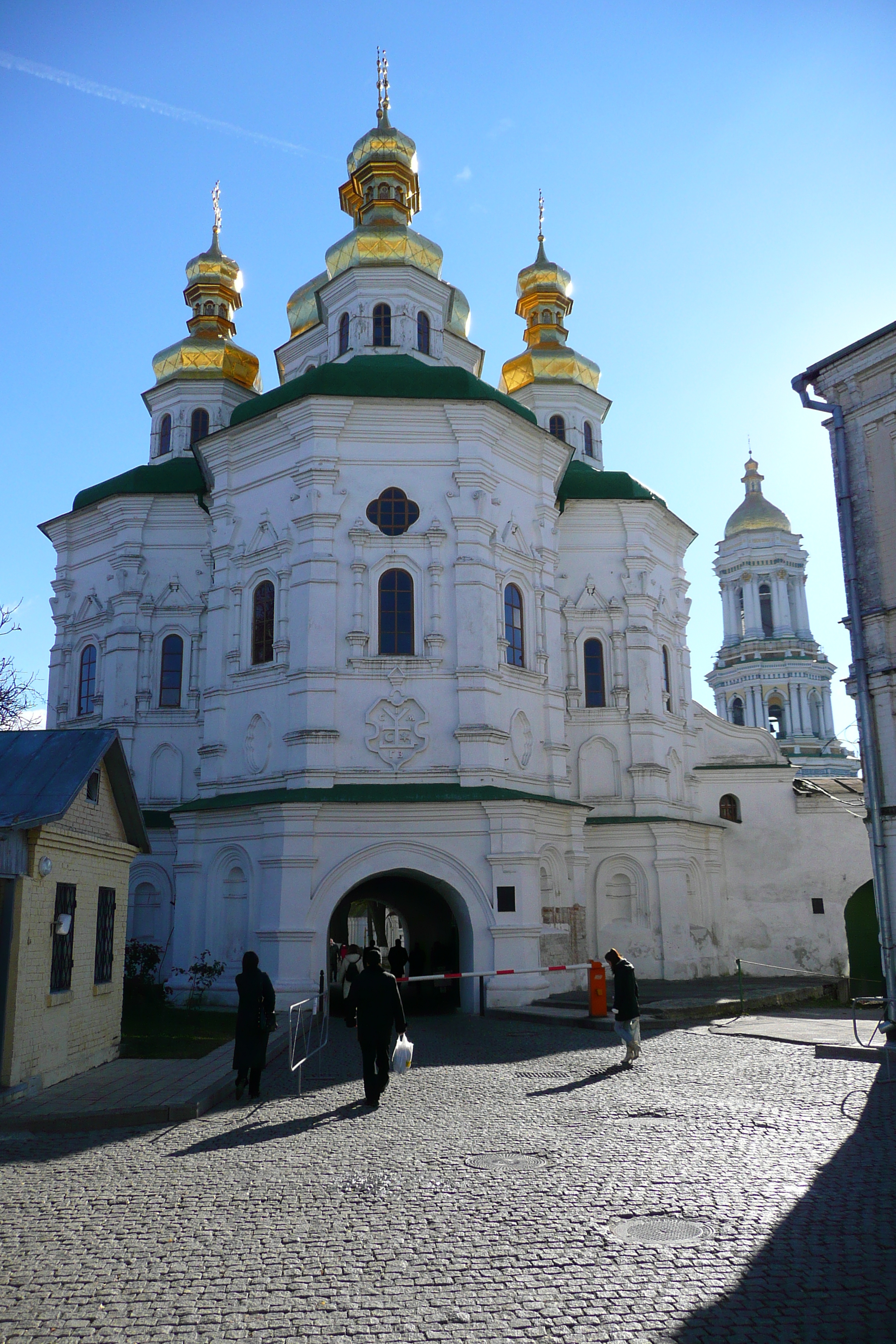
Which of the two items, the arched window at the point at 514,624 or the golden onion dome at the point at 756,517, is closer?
the arched window at the point at 514,624

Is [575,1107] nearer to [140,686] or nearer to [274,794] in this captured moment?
[274,794]

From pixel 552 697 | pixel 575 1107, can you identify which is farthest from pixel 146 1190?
pixel 552 697

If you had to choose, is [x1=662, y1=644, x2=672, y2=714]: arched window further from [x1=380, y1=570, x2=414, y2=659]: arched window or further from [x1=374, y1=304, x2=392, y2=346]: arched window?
[x1=374, y1=304, x2=392, y2=346]: arched window

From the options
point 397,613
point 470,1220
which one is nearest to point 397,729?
point 397,613

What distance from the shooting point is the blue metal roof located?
10.9 m

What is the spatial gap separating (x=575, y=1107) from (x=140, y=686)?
18.6m

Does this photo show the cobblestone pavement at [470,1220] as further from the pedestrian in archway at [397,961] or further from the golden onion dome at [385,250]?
the golden onion dome at [385,250]

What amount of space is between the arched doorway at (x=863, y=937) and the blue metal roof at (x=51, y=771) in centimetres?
2062

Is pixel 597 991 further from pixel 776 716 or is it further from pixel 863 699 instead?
pixel 776 716

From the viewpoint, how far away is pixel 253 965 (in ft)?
34.4

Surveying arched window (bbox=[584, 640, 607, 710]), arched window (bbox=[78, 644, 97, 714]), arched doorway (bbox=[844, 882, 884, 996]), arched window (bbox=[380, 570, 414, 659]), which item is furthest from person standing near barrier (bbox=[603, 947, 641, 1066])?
arched window (bbox=[78, 644, 97, 714])

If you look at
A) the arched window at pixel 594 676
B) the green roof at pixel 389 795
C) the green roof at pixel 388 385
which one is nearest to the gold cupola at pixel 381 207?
the green roof at pixel 388 385

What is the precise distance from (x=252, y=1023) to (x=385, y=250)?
2151 centimetres

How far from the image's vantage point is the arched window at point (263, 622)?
21.5 meters
